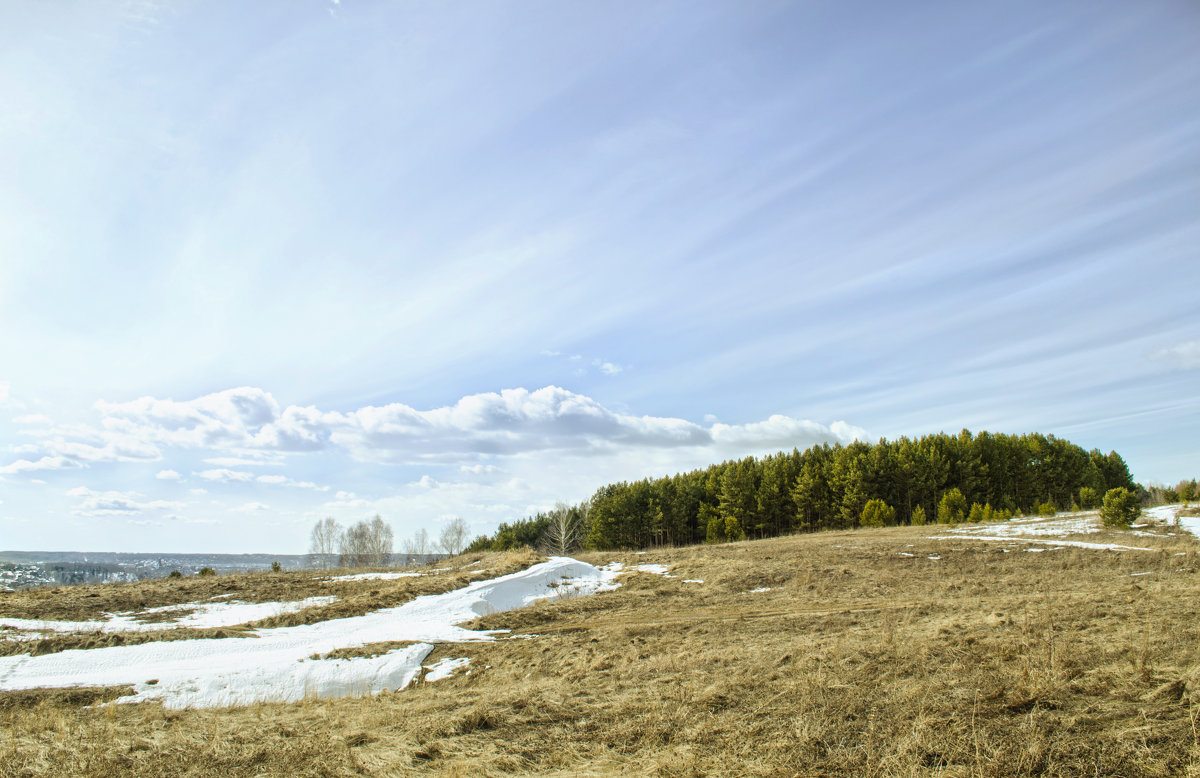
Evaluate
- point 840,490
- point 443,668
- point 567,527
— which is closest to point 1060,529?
point 840,490

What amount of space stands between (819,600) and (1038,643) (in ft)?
30.3

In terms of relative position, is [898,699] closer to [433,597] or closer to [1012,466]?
[433,597]

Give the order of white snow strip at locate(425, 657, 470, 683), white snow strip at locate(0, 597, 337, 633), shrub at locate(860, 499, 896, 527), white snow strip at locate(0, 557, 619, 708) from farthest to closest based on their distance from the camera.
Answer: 1. shrub at locate(860, 499, 896, 527)
2. white snow strip at locate(0, 597, 337, 633)
3. white snow strip at locate(425, 657, 470, 683)
4. white snow strip at locate(0, 557, 619, 708)

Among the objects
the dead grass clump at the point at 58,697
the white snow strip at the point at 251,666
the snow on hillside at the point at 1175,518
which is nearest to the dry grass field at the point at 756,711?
the dead grass clump at the point at 58,697

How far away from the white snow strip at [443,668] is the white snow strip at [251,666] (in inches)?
12.4

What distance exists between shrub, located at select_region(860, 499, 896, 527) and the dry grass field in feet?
122

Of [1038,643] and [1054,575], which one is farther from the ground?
[1038,643]

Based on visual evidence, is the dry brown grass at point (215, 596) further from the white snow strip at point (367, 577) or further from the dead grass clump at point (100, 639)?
the white snow strip at point (367, 577)

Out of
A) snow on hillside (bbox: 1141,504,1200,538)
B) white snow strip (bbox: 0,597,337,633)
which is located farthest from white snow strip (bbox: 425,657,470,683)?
snow on hillside (bbox: 1141,504,1200,538)

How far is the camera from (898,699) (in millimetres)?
6625

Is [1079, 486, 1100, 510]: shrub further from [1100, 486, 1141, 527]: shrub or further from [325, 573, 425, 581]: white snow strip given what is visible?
[325, 573, 425, 581]: white snow strip

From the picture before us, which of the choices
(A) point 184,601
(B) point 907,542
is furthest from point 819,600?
(A) point 184,601

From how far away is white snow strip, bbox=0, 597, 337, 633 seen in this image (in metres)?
14.5

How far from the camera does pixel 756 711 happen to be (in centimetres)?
680
